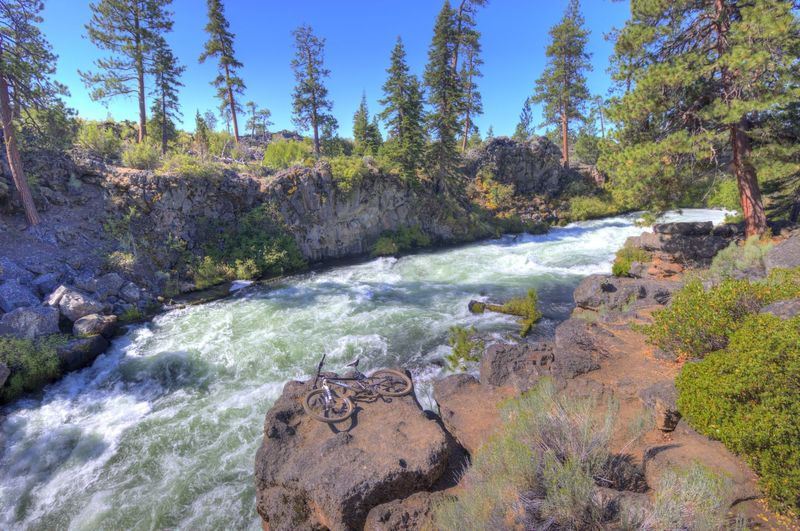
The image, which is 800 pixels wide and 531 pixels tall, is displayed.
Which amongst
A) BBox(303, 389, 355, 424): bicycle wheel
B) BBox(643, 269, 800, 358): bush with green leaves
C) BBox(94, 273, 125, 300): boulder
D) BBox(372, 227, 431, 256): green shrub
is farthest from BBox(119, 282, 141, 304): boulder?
BBox(643, 269, 800, 358): bush with green leaves

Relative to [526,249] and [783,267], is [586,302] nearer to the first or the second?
[783,267]

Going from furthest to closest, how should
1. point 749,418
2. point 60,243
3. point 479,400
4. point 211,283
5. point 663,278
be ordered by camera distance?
1. point 211,283
2. point 60,243
3. point 663,278
4. point 479,400
5. point 749,418

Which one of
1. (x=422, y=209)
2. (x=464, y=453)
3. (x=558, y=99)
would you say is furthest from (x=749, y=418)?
(x=558, y=99)

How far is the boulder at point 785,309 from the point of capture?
5020 millimetres

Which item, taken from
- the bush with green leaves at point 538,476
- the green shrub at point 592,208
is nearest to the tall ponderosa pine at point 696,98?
the bush with green leaves at point 538,476

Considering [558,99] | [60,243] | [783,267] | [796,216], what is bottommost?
[783,267]

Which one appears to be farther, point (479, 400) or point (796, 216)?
point (796, 216)

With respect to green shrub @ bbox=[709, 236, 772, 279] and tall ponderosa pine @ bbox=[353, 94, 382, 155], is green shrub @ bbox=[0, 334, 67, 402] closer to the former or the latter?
green shrub @ bbox=[709, 236, 772, 279]

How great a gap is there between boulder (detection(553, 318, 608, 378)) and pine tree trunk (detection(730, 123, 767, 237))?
27.3ft

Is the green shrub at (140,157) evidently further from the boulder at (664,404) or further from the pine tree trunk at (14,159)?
the boulder at (664,404)

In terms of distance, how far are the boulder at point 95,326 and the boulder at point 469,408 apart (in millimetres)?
11156

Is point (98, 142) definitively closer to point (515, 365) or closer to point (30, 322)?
point (30, 322)

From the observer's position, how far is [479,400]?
21.0ft

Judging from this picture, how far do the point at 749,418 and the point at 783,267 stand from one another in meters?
6.76
